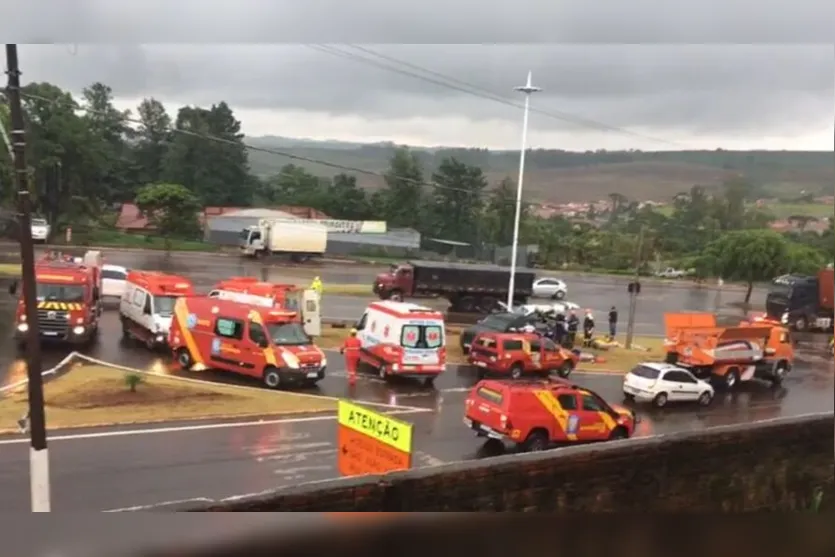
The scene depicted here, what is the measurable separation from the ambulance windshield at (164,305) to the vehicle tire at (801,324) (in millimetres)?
3526

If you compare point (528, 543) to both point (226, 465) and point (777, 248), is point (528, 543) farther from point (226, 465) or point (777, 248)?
point (777, 248)

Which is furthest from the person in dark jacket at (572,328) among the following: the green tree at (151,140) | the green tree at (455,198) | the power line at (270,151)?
the green tree at (151,140)

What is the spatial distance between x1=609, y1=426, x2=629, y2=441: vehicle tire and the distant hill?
1453 millimetres

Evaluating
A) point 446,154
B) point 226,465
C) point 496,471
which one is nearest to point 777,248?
point 446,154

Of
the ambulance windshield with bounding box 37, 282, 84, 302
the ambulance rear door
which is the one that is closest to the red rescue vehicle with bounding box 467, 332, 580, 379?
the ambulance rear door

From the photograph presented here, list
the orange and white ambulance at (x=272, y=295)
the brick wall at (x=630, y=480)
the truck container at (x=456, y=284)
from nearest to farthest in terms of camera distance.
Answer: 1. the brick wall at (x=630, y=480)
2. the orange and white ambulance at (x=272, y=295)
3. the truck container at (x=456, y=284)

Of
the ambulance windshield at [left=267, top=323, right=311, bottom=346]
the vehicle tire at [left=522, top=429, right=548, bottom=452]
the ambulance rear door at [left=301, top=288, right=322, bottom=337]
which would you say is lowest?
the vehicle tire at [left=522, top=429, right=548, bottom=452]

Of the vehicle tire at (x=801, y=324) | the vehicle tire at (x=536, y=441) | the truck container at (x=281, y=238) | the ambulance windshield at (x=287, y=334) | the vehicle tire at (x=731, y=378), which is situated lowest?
the vehicle tire at (x=536, y=441)

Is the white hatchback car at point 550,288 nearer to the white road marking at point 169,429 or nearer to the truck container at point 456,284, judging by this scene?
the truck container at point 456,284

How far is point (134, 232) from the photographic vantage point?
11.8ft

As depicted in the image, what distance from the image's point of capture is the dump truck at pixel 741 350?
5.34 meters

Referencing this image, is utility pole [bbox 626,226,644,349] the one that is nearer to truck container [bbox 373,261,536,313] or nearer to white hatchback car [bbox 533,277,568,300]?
white hatchback car [bbox 533,277,568,300]

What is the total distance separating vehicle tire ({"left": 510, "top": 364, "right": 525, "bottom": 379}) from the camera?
552cm

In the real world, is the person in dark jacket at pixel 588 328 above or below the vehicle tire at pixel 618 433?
above
